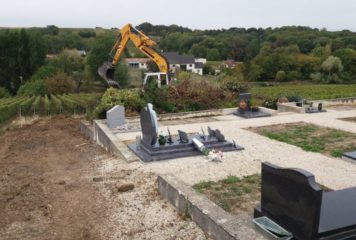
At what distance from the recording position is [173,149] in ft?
31.4

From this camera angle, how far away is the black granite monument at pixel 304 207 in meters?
4.42

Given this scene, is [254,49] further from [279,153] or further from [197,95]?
[279,153]

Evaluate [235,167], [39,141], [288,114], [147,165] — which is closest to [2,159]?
[39,141]

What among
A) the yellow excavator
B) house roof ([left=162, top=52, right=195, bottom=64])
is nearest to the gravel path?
the yellow excavator

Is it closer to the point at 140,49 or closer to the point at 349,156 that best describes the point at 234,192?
the point at 349,156

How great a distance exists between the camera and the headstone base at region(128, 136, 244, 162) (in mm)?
9319

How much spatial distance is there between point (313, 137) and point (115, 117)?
6.29 m

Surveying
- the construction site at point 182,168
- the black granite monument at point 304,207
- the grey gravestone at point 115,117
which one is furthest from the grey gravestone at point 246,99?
the black granite monument at point 304,207

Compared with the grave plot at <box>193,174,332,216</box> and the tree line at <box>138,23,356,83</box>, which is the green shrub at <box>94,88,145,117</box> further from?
the tree line at <box>138,23,356,83</box>

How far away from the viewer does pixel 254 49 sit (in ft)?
257

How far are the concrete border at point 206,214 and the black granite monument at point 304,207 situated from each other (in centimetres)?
41

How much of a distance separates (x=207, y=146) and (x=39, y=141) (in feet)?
20.0

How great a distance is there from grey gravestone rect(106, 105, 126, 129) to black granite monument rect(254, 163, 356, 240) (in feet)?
27.1

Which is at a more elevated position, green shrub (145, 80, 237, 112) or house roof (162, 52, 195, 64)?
green shrub (145, 80, 237, 112)
